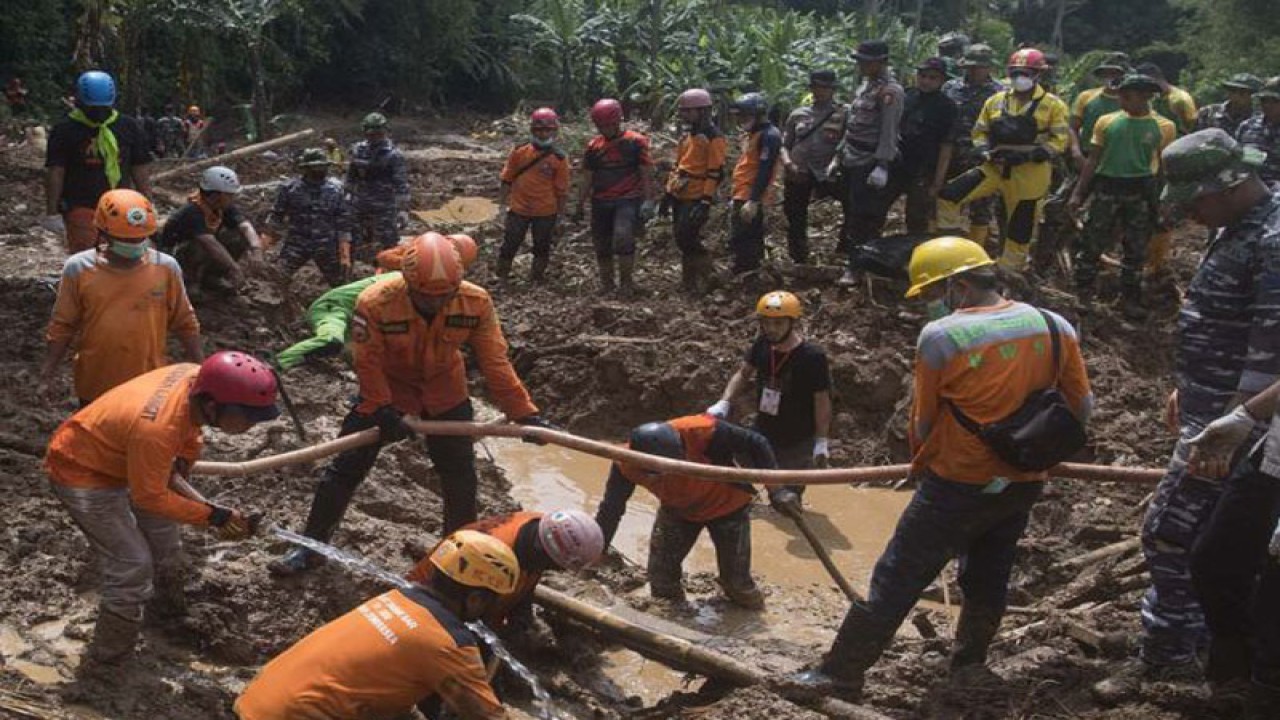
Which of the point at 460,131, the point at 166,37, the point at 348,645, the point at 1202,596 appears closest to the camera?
the point at 348,645

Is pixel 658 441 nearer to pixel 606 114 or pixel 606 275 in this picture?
pixel 606 275

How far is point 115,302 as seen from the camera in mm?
6254

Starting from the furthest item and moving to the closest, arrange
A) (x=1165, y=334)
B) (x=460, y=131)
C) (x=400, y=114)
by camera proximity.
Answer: (x=400, y=114) → (x=460, y=131) → (x=1165, y=334)

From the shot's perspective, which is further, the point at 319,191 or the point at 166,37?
the point at 166,37

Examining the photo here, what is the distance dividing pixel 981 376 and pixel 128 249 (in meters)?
4.04

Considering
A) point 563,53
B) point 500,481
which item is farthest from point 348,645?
point 563,53

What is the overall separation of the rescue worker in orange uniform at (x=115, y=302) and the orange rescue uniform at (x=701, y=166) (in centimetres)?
637

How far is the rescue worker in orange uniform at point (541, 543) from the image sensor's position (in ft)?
18.3

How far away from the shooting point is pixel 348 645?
14.9 ft

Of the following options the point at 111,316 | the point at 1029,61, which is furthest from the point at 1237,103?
the point at 111,316

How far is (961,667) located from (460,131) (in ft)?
81.6

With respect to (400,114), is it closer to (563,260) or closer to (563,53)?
(563,53)

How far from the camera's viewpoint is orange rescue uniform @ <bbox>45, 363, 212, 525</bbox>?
16.3ft

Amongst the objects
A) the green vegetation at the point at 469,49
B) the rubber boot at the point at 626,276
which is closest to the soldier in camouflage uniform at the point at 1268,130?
the rubber boot at the point at 626,276
